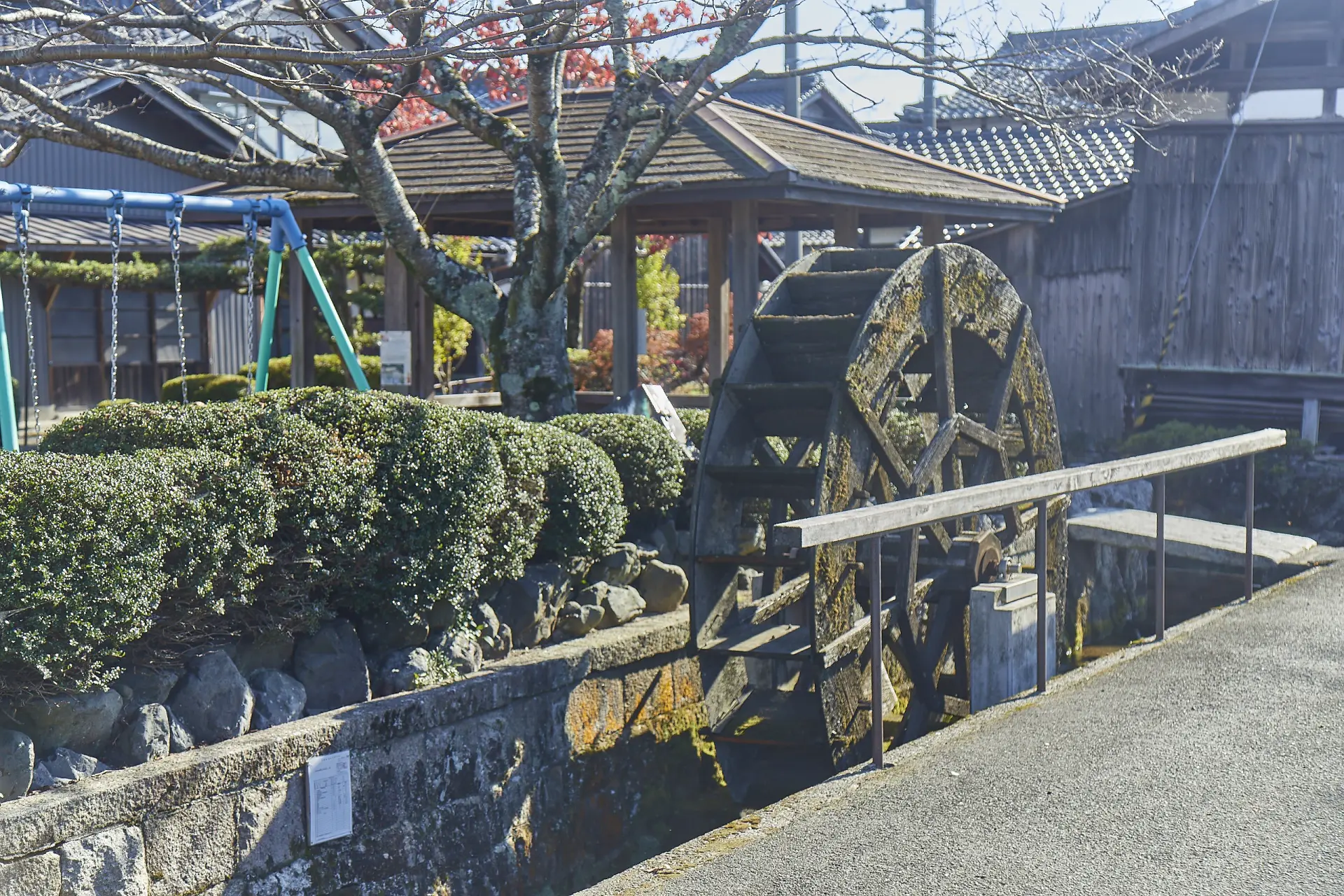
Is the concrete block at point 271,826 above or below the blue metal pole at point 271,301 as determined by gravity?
below

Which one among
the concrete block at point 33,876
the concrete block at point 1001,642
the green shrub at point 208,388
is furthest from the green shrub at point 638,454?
the green shrub at point 208,388

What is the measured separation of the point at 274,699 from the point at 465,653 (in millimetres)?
1032

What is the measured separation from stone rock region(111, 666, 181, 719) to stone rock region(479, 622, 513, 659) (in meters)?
1.66

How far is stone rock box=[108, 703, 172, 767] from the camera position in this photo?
5133mm

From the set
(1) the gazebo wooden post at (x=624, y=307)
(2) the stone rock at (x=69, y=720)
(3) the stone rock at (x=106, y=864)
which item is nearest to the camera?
(3) the stone rock at (x=106, y=864)

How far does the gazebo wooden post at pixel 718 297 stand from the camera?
12492 mm

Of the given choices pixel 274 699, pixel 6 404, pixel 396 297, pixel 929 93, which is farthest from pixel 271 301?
pixel 929 93

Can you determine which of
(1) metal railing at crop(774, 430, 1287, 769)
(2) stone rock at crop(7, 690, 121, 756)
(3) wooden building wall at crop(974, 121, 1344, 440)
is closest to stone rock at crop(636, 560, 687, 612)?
(1) metal railing at crop(774, 430, 1287, 769)

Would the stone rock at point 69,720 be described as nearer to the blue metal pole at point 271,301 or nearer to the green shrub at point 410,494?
the green shrub at point 410,494

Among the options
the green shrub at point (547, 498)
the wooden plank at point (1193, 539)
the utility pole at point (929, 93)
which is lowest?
the wooden plank at point (1193, 539)

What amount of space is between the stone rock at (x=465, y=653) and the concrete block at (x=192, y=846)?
1.40 metres

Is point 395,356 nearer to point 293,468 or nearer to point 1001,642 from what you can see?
point 293,468

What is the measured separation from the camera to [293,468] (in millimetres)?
5793

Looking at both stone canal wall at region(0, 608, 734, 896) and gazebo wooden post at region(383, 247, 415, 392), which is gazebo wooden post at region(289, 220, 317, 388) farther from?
stone canal wall at region(0, 608, 734, 896)
